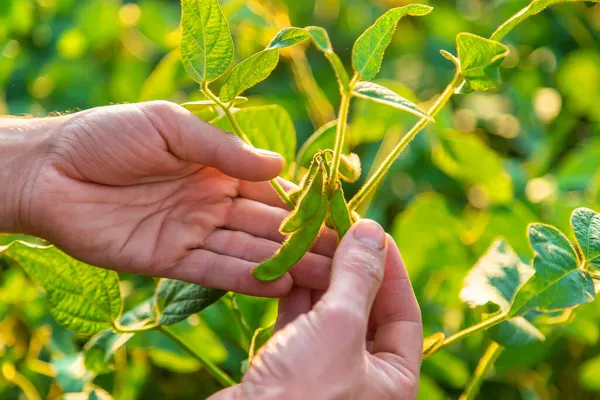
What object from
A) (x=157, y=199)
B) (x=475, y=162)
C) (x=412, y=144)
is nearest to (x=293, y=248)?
(x=157, y=199)

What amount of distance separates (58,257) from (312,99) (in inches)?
27.0

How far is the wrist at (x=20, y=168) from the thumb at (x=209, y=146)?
17 centimetres

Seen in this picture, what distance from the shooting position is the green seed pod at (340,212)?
0.84 metres

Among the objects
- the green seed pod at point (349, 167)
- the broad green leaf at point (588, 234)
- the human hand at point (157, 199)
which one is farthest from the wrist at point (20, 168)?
the broad green leaf at point (588, 234)

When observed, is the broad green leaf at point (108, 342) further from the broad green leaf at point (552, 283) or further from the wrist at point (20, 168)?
the broad green leaf at point (552, 283)

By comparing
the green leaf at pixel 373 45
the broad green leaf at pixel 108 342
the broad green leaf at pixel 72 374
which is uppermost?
the green leaf at pixel 373 45

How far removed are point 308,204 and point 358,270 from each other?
90mm

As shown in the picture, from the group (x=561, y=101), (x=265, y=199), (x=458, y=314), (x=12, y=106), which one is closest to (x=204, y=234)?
(x=265, y=199)

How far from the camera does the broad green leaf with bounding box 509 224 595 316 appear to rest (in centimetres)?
82

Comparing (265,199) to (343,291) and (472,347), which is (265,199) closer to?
(343,291)

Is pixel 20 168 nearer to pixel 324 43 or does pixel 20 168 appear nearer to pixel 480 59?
pixel 324 43

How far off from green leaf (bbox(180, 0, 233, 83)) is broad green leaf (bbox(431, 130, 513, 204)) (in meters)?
0.56

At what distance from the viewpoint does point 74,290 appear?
97cm

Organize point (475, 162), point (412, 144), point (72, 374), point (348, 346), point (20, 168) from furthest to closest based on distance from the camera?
point (412, 144) < point (475, 162) < point (72, 374) < point (20, 168) < point (348, 346)
